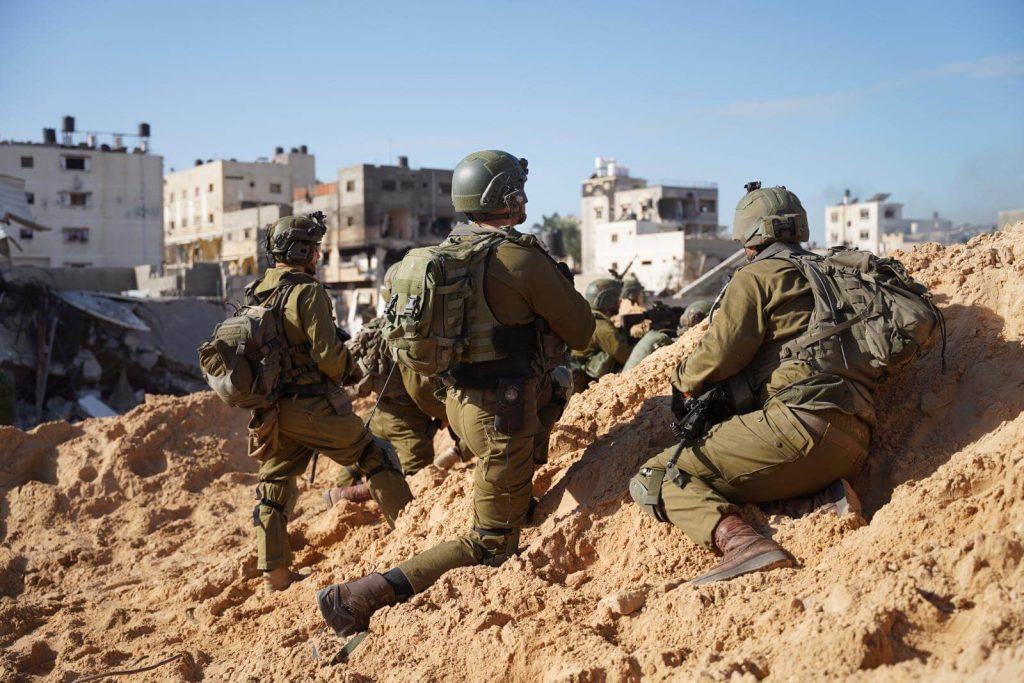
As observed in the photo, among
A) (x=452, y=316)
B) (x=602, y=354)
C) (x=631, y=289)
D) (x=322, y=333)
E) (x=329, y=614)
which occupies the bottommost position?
(x=329, y=614)

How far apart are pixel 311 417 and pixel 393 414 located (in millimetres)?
1383

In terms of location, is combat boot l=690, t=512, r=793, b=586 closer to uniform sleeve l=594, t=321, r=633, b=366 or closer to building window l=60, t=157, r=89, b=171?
uniform sleeve l=594, t=321, r=633, b=366

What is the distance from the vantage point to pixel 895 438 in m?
4.88

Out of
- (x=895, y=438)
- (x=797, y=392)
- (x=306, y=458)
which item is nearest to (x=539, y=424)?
(x=797, y=392)

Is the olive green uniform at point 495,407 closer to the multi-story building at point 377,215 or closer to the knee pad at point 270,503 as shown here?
the knee pad at point 270,503

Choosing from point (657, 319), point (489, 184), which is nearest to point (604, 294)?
point (657, 319)

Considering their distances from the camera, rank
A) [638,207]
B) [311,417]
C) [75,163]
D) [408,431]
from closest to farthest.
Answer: [311,417]
[408,431]
[75,163]
[638,207]

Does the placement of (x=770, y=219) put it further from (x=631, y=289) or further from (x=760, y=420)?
(x=631, y=289)

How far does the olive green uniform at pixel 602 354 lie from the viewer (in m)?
9.39

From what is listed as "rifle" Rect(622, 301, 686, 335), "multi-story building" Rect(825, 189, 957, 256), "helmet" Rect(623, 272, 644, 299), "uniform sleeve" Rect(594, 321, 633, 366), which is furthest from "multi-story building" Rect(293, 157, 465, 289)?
"uniform sleeve" Rect(594, 321, 633, 366)

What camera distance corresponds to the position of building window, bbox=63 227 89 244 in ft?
181

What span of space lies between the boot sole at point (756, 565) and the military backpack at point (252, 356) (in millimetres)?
3226

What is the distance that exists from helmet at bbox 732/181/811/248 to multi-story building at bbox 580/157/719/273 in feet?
173

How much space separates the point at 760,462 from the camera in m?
4.44
